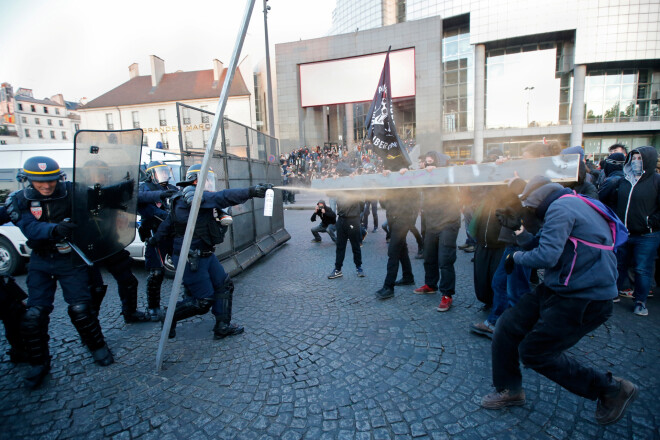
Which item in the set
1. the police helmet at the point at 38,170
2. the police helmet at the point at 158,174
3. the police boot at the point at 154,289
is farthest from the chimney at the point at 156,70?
the police helmet at the point at 38,170

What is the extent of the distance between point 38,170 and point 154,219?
1.85 meters

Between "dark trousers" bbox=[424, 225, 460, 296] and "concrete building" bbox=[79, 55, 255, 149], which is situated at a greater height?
"concrete building" bbox=[79, 55, 255, 149]

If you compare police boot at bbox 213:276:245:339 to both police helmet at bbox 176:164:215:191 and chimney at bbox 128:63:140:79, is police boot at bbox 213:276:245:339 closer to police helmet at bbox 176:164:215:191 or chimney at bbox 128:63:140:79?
police helmet at bbox 176:164:215:191

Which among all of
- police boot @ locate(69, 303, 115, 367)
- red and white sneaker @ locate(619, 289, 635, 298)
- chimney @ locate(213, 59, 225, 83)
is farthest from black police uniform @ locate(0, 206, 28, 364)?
chimney @ locate(213, 59, 225, 83)

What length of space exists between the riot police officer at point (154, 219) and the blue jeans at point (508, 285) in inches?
162

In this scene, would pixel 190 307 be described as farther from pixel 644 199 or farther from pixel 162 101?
pixel 162 101

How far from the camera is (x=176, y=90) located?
1483 inches

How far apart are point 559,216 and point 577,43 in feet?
108

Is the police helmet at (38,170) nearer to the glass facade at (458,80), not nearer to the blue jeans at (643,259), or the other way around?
the blue jeans at (643,259)

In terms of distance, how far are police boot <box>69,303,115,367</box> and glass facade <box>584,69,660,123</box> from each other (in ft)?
116

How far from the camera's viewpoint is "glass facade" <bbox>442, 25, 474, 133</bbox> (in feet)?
92.2

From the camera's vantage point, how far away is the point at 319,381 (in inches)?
111

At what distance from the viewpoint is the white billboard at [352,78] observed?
27.6 meters

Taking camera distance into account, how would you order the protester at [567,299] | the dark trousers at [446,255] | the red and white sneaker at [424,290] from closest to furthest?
1. the protester at [567,299]
2. the dark trousers at [446,255]
3. the red and white sneaker at [424,290]
